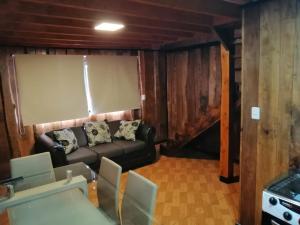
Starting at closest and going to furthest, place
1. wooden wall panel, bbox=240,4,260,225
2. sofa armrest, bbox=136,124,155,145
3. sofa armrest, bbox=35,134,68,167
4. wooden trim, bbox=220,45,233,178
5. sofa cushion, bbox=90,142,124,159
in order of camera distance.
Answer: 1. wooden wall panel, bbox=240,4,260,225
2. wooden trim, bbox=220,45,233,178
3. sofa armrest, bbox=35,134,68,167
4. sofa cushion, bbox=90,142,124,159
5. sofa armrest, bbox=136,124,155,145

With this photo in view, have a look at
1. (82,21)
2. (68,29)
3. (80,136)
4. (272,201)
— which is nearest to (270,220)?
(272,201)

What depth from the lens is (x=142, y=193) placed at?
1.64 m

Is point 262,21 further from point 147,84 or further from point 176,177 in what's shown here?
point 147,84

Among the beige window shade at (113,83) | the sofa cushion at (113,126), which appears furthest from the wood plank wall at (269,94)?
the beige window shade at (113,83)

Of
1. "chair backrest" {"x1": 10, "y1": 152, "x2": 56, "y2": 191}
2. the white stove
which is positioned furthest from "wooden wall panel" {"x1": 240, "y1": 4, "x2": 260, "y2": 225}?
"chair backrest" {"x1": 10, "y1": 152, "x2": 56, "y2": 191}

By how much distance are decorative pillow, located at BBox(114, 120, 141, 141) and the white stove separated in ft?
9.79

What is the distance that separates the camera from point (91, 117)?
15.4 feet

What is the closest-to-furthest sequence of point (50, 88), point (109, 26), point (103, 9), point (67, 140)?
point (103, 9) < point (109, 26) < point (67, 140) < point (50, 88)

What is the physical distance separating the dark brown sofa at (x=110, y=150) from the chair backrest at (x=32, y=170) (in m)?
0.94

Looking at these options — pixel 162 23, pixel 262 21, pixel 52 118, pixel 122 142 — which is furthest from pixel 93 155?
pixel 262 21

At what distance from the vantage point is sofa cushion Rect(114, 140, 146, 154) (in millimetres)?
4160

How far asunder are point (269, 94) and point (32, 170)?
7.79ft

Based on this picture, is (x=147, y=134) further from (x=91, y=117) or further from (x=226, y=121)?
(x=226, y=121)

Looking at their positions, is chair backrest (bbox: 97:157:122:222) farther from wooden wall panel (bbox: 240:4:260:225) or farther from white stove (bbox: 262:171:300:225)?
wooden wall panel (bbox: 240:4:260:225)
